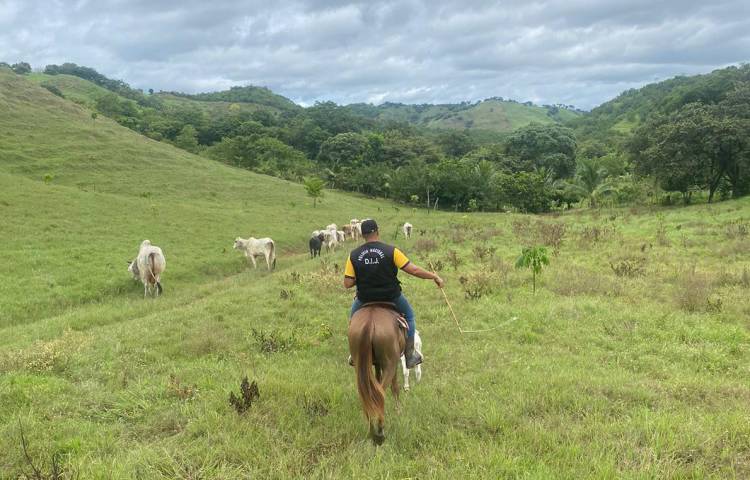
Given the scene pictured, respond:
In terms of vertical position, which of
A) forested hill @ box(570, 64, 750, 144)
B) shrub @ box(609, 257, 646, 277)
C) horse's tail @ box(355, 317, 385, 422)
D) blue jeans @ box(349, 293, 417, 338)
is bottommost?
shrub @ box(609, 257, 646, 277)

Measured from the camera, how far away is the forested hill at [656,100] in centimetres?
7501

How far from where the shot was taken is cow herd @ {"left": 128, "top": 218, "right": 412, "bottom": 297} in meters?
16.0

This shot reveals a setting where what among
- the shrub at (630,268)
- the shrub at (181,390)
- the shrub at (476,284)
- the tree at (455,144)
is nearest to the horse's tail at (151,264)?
the shrub at (476,284)

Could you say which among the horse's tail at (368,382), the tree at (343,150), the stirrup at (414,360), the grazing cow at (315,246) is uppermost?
the tree at (343,150)

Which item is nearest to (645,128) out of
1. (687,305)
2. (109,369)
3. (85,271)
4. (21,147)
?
(687,305)

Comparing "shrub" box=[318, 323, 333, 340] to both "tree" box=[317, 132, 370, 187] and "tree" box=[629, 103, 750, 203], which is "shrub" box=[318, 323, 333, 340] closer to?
"tree" box=[629, 103, 750, 203]

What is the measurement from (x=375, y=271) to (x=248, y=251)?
55.1 feet

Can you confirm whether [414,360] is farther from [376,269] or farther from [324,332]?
[324,332]

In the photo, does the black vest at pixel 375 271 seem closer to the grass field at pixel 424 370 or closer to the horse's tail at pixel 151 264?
the grass field at pixel 424 370

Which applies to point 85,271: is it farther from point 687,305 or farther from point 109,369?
point 687,305

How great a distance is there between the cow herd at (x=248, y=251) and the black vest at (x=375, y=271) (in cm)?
176

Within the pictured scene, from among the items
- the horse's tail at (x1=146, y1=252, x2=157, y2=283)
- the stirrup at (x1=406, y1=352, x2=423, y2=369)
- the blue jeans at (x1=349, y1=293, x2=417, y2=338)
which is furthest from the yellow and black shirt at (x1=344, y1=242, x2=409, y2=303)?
the horse's tail at (x1=146, y1=252, x2=157, y2=283)

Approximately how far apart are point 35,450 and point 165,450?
1391 mm

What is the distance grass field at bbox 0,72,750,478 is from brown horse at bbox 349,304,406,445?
12.6 inches
